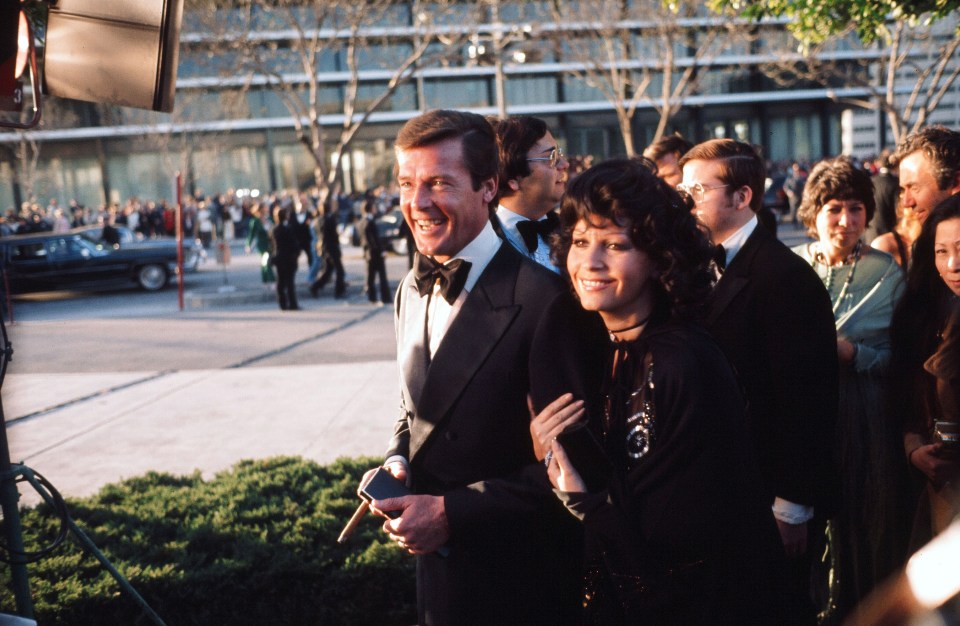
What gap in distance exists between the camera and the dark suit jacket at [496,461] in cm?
218

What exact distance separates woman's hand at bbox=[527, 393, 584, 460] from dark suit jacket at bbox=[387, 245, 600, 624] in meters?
0.12

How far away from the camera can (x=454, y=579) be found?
7.65ft

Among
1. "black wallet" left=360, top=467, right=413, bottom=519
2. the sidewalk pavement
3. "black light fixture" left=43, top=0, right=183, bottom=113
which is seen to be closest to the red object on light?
"black light fixture" left=43, top=0, right=183, bottom=113

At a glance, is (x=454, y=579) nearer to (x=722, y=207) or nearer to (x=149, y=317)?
(x=722, y=207)

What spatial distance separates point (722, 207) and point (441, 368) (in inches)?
53.7

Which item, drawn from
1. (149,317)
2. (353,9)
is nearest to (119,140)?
(353,9)

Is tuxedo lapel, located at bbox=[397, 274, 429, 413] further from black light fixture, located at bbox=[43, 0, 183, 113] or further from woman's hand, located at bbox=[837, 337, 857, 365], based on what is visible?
woman's hand, located at bbox=[837, 337, 857, 365]

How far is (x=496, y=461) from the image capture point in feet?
7.43

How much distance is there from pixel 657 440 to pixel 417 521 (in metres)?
0.69

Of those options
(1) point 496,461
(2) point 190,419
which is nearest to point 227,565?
(1) point 496,461

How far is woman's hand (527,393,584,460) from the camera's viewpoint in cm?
192

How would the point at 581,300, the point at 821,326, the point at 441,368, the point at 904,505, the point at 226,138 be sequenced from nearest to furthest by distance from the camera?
the point at 581,300 < the point at 441,368 < the point at 821,326 < the point at 904,505 < the point at 226,138

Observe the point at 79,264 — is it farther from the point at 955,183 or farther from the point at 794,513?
the point at 794,513

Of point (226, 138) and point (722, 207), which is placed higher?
point (226, 138)
